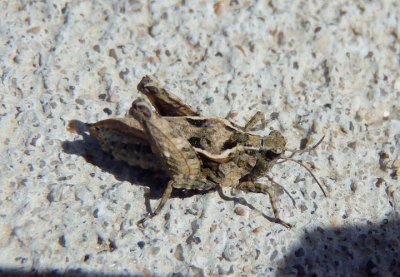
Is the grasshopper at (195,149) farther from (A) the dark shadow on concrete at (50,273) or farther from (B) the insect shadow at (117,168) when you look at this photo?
(A) the dark shadow on concrete at (50,273)

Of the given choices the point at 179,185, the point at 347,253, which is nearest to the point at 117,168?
the point at 179,185

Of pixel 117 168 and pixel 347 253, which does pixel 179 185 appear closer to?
pixel 117 168

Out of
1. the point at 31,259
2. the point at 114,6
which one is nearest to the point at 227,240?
the point at 31,259

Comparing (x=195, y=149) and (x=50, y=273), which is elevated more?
(x=195, y=149)

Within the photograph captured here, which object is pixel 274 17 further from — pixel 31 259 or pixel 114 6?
pixel 31 259

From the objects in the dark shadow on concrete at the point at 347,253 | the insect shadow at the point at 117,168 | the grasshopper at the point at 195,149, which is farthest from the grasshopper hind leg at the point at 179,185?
the dark shadow on concrete at the point at 347,253

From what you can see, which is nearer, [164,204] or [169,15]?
[164,204]
